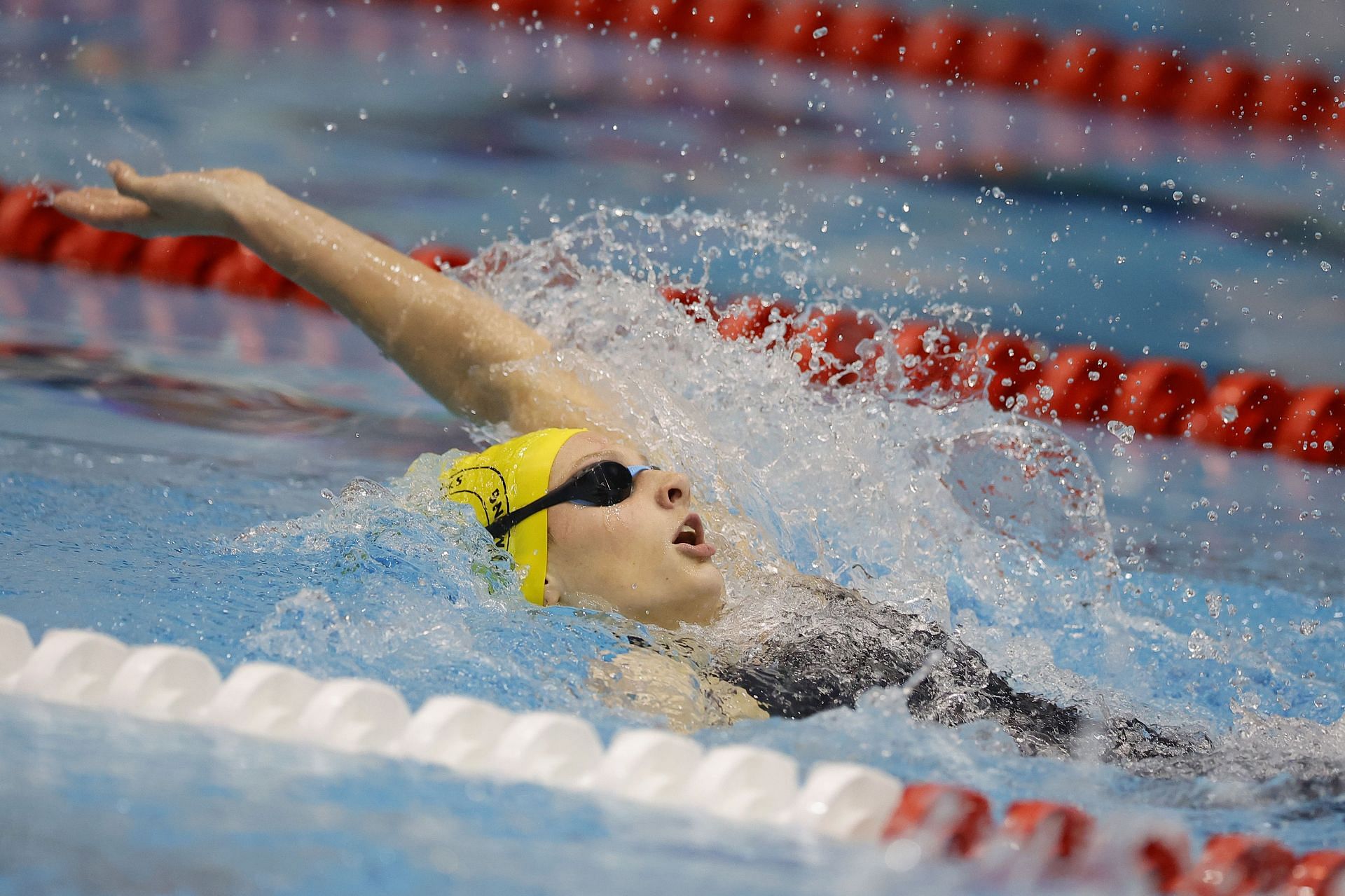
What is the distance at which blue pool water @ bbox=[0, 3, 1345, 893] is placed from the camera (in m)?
1.32

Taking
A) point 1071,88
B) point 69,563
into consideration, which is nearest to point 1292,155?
point 1071,88

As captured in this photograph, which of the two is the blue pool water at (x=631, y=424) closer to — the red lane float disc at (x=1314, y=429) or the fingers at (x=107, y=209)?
the red lane float disc at (x=1314, y=429)

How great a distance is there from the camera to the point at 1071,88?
20.5 feet

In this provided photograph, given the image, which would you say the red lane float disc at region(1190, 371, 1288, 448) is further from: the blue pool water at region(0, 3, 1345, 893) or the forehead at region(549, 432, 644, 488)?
the forehead at region(549, 432, 644, 488)

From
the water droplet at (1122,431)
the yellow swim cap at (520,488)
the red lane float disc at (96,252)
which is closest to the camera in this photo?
the yellow swim cap at (520,488)

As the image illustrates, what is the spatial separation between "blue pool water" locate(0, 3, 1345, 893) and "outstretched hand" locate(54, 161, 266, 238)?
52cm

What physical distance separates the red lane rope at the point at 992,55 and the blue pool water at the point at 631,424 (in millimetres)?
140

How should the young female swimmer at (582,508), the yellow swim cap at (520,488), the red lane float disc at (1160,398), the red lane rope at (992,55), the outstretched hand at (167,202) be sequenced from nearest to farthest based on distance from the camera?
1. the young female swimmer at (582,508)
2. the yellow swim cap at (520,488)
3. the outstretched hand at (167,202)
4. the red lane float disc at (1160,398)
5. the red lane rope at (992,55)

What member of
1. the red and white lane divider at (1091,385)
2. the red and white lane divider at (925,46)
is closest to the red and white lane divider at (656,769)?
the red and white lane divider at (1091,385)

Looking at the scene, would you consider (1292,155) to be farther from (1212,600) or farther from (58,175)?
(58,175)

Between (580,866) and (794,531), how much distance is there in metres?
1.42

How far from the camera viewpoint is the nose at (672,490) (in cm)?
198

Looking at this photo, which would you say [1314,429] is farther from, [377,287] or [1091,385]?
[377,287]

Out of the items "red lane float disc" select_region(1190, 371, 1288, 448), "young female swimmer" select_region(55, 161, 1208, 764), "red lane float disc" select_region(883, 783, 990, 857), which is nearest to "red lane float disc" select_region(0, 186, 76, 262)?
"young female swimmer" select_region(55, 161, 1208, 764)
